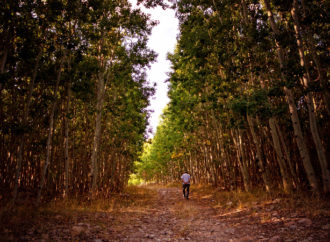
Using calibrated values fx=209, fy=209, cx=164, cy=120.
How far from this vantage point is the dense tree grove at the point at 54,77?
23.5ft

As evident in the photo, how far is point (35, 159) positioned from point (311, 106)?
13355mm

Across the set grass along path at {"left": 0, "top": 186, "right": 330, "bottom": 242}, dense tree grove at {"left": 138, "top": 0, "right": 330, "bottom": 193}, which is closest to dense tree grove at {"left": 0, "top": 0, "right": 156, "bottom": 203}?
grass along path at {"left": 0, "top": 186, "right": 330, "bottom": 242}

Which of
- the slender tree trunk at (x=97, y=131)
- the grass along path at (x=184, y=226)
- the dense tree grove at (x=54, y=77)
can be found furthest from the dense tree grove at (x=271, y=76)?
the slender tree trunk at (x=97, y=131)

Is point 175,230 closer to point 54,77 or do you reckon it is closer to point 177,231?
point 177,231

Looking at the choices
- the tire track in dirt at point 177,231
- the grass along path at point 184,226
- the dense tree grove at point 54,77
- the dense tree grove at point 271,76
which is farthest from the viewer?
the dense tree grove at point 271,76

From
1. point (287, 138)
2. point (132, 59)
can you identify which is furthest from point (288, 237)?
point (132, 59)

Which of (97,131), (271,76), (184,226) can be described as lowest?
(184,226)

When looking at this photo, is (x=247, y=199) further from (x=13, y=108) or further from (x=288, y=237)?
(x=13, y=108)

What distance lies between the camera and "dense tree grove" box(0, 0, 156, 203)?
716cm

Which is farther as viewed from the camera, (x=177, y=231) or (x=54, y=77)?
(x=54, y=77)

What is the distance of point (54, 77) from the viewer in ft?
29.3

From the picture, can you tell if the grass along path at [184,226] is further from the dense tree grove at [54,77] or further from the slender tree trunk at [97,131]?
the slender tree trunk at [97,131]

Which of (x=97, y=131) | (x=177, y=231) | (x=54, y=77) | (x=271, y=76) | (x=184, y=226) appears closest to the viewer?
(x=177, y=231)

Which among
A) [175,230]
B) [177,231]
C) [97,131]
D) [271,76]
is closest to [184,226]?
[175,230]
